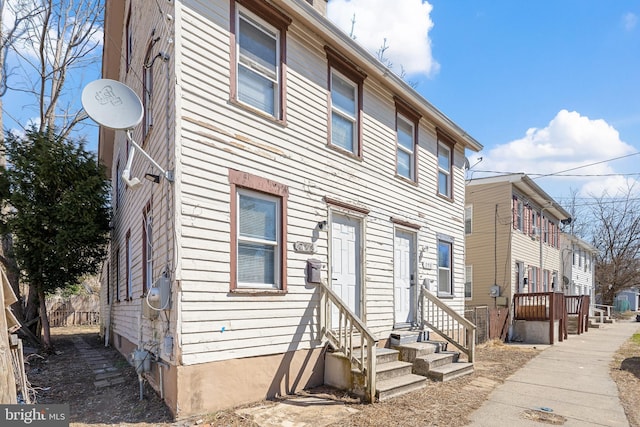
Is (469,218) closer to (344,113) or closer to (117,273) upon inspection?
(344,113)

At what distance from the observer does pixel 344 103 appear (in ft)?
27.1

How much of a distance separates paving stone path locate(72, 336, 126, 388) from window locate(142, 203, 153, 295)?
65.6 inches

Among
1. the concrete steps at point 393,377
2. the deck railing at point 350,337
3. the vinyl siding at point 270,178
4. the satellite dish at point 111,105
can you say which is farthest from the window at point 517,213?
the satellite dish at point 111,105

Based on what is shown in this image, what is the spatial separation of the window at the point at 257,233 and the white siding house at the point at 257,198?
22 millimetres

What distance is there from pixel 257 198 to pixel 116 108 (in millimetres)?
2220

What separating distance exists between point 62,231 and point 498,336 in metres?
13.5

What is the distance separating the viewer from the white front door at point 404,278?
9.09 meters

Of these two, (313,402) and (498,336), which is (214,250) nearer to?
(313,402)

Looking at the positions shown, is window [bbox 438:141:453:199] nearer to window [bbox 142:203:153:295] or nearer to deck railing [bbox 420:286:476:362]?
deck railing [bbox 420:286:476:362]

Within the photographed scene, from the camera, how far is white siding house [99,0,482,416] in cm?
538

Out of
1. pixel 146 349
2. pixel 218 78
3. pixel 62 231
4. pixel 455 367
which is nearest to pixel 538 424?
pixel 455 367

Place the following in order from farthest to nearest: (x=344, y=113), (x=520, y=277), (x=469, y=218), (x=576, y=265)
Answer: (x=576, y=265) < (x=469, y=218) < (x=520, y=277) < (x=344, y=113)

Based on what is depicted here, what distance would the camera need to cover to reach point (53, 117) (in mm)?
15875

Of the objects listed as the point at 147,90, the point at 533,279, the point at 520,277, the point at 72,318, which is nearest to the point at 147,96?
the point at 147,90
